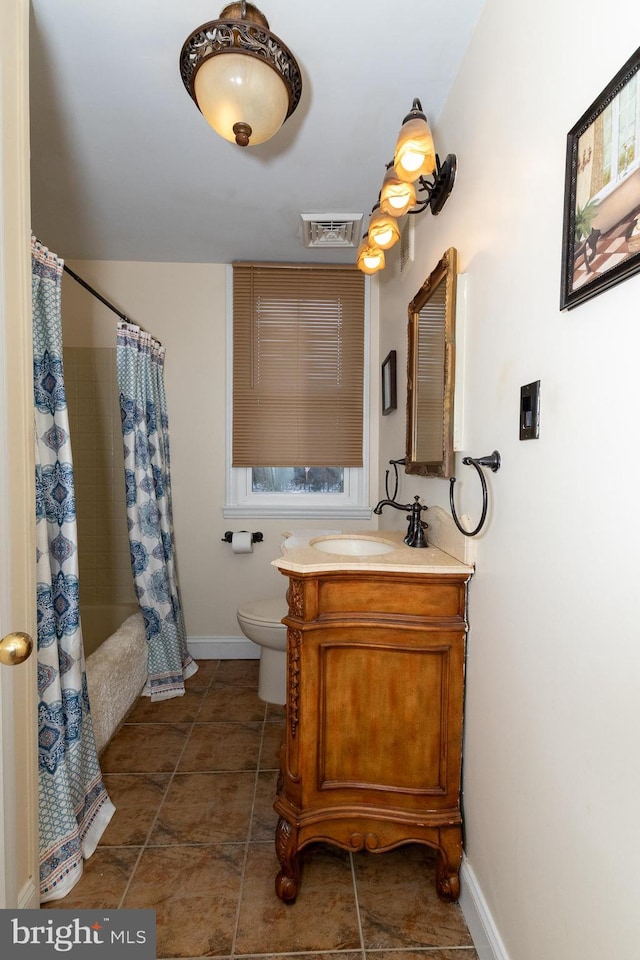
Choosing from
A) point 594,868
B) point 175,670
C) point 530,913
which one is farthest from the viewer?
point 175,670

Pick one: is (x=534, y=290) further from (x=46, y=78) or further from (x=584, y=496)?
(x=46, y=78)

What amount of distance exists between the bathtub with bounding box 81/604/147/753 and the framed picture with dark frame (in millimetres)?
2084

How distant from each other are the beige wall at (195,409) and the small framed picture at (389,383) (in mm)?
272

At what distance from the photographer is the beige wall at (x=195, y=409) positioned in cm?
283

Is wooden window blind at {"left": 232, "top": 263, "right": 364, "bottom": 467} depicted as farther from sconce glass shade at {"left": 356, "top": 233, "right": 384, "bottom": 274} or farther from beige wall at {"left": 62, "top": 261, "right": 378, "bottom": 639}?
sconce glass shade at {"left": 356, "top": 233, "right": 384, "bottom": 274}

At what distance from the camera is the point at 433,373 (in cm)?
158

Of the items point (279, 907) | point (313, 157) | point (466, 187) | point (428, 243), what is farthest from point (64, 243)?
point (279, 907)

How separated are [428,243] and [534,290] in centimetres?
92

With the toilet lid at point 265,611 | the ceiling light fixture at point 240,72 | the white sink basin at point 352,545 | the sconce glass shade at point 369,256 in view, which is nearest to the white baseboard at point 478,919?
the white sink basin at point 352,545

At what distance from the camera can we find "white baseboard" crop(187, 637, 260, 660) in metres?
2.95

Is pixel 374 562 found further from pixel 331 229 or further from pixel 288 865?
pixel 331 229

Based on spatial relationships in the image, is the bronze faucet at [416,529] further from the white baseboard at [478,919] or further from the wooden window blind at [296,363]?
the wooden window blind at [296,363]

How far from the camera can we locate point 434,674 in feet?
4.35

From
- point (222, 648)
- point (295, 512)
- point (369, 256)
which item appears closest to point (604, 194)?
point (369, 256)
